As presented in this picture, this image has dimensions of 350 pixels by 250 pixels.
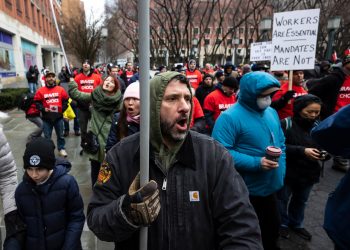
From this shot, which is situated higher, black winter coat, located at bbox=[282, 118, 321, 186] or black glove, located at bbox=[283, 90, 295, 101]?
black glove, located at bbox=[283, 90, 295, 101]

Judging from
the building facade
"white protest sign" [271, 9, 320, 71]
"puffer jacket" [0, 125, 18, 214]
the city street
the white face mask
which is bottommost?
the city street

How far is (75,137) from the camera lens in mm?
8016

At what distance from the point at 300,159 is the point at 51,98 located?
509 centimetres

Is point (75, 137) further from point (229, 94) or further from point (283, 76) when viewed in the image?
point (283, 76)

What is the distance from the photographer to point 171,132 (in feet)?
4.91

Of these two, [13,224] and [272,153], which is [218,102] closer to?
[272,153]

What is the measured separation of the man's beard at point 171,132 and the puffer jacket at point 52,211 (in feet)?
4.30

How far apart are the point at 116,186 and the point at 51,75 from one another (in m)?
5.45

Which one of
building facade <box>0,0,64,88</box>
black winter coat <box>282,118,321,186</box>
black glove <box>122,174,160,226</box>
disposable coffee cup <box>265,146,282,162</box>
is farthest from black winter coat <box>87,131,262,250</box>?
building facade <box>0,0,64,88</box>

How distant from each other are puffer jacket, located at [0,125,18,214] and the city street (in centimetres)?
139

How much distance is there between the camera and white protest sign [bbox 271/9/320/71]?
4.50m

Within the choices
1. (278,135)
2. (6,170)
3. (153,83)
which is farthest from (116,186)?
(278,135)

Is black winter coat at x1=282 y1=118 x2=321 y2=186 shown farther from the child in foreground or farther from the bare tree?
the bare tree

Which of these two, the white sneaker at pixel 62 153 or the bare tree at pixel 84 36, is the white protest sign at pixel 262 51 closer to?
the white sneaker at pixel 62 153
